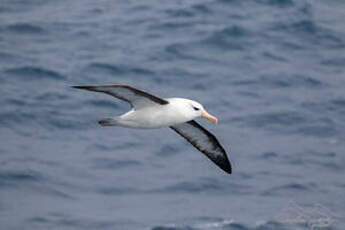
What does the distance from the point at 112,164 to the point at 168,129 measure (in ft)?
8.74

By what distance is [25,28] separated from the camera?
40281 mm

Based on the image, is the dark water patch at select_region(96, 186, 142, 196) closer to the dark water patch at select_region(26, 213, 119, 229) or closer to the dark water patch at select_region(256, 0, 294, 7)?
the dark water patch at select_region(26, 213, 119, 229)

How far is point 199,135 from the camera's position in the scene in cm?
1762

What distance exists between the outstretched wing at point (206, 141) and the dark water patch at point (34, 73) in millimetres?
18333

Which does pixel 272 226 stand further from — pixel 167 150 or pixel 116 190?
pixel 116 190

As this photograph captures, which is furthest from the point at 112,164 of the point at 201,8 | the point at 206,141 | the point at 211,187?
the point at 206,141

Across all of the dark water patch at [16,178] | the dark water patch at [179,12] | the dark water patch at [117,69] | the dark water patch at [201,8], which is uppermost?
the dark water patch at [201,8]

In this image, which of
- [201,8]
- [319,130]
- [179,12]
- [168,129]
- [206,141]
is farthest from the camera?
[179,12]

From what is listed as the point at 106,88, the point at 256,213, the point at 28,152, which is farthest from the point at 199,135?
the point at 28,152

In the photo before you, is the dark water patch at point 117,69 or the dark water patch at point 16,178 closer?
the dark water patch at point 16,178

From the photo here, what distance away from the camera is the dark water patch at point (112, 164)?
32.4 meters

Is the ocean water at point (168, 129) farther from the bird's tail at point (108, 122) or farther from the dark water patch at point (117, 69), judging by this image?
the bird's tail at point (108, 122)

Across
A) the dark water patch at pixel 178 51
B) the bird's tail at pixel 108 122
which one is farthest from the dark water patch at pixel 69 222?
the bird's tail at pixel 108 122

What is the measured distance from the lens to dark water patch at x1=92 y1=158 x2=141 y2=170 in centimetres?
3244
